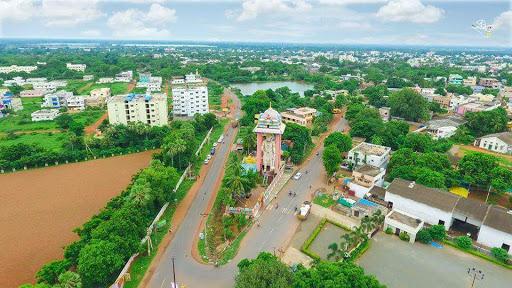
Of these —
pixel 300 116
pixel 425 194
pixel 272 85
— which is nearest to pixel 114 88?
pixel 272 85

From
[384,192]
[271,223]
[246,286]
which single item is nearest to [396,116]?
[384,192]

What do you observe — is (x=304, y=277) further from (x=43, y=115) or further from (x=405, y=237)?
(x=43, y=115)

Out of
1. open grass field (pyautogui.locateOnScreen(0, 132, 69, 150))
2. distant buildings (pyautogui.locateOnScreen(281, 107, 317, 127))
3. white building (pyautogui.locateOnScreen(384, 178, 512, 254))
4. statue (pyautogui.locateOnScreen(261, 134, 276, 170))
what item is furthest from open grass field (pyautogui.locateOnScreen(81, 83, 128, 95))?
white building (pyautogui.locateOnScreen(384, 178, 512, 254))

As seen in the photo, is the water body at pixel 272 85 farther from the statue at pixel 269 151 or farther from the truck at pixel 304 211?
the truck at pixel 304 211

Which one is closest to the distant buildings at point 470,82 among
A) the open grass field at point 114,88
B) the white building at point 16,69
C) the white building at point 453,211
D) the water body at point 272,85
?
the water body at point 272,85

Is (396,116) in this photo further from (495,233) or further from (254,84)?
(254,84)

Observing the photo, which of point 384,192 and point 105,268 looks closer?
point 105,268
